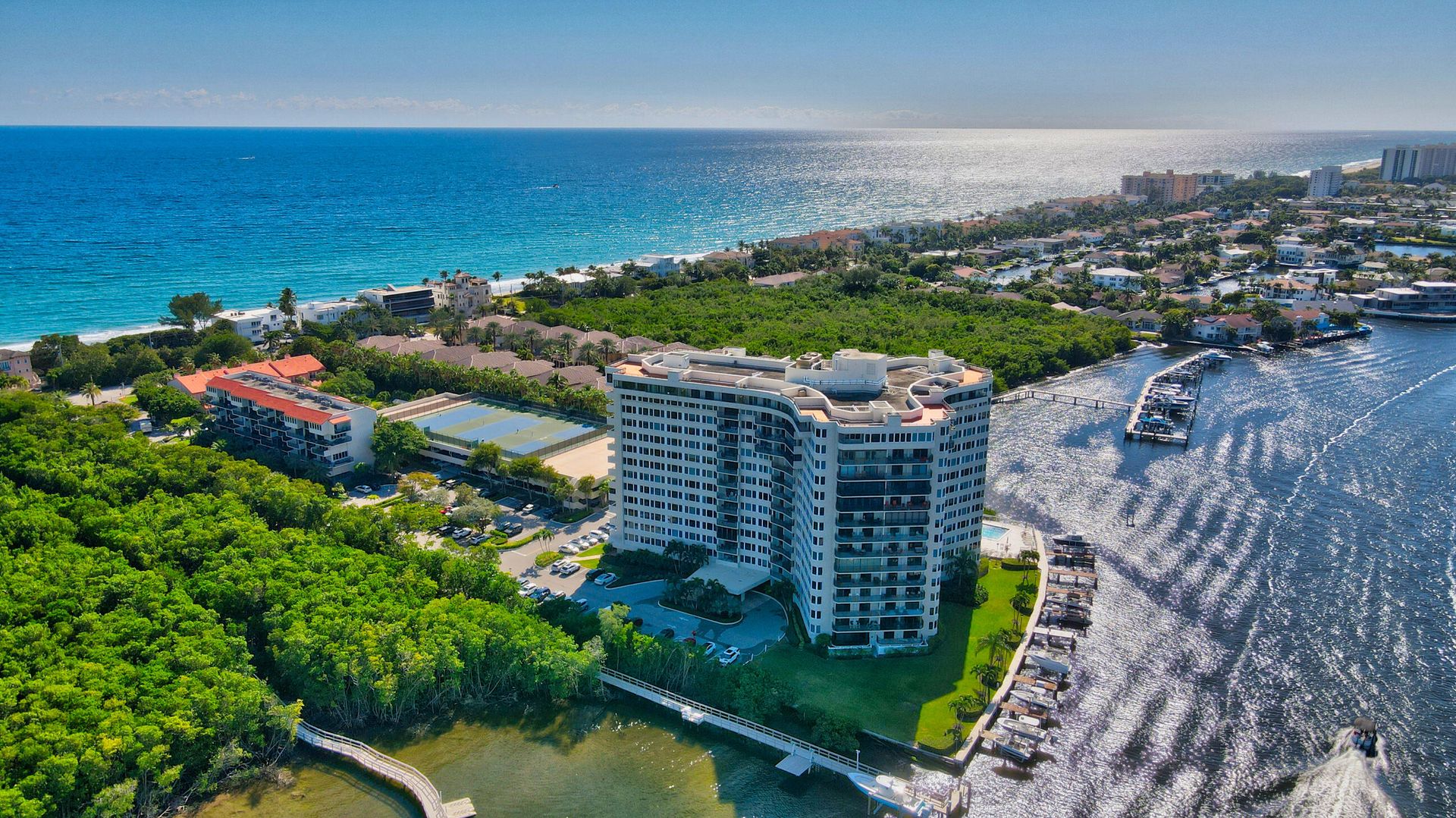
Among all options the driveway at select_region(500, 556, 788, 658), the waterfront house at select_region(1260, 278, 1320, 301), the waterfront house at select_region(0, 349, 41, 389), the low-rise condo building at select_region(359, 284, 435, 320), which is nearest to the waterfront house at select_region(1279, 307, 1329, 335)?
the waterfront house at select_region(1260, 278, 1320, 301)

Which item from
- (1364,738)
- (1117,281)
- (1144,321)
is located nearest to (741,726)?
(1364,738)

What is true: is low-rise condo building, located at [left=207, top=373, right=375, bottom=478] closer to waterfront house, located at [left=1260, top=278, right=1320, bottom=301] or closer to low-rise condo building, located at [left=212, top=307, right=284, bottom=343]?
low-rise condo building, located at [left=212, top=307, right=284, bottom=343]

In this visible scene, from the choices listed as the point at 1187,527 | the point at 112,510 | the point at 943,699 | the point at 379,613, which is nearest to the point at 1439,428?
the point at 1187,527

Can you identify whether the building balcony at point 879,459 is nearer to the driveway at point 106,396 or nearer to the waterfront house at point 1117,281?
the driveway at point 106,396

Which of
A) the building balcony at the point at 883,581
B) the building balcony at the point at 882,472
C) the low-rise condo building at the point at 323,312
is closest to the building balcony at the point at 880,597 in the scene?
the building balcony at the point at 883,581

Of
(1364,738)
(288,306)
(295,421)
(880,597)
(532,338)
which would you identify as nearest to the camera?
(1364,738)

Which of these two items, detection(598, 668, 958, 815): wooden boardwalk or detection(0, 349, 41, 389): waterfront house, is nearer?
detection(598, 668, 958, 815): wooden boardwalk

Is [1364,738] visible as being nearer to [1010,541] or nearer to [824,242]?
[1010,541]
